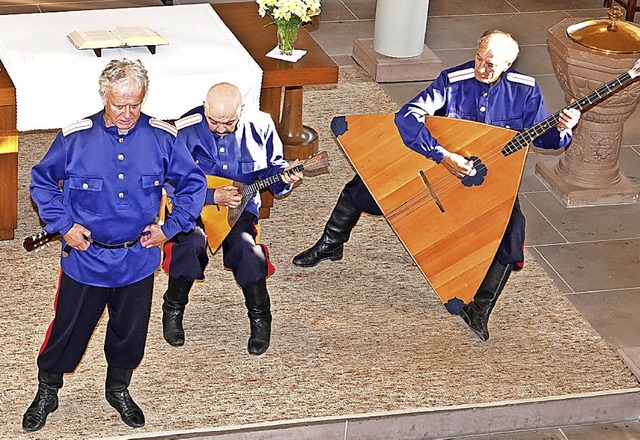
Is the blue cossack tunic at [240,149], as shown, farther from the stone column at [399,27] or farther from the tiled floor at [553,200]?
the stone column at [399,27]

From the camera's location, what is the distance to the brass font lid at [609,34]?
6328mm

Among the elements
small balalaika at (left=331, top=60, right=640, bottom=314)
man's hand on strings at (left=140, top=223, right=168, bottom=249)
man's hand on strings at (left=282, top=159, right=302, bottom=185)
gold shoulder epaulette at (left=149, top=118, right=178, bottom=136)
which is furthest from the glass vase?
man's hand on strings at (left=140, top=223, right=168, bottom=249)

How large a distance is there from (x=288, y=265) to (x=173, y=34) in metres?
1.38

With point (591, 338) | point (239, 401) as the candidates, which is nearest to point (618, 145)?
point (591, 338)

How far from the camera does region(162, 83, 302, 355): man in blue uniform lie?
4.92 metres

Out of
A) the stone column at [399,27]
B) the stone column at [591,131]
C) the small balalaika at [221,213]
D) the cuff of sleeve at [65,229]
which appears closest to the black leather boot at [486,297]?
the small balalaika at [221,213]

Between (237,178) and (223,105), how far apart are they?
0.43 metres

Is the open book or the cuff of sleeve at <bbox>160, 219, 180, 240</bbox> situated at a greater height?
the cuff of sleeve at <bbox>160, 219, 180, 240</bbox>

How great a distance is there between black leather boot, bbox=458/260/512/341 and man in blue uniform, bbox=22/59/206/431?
1595 millimetres

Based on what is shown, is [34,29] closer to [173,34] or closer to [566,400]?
[173,34]

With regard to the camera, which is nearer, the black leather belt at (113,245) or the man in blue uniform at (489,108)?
the black leather belt at (113,245)

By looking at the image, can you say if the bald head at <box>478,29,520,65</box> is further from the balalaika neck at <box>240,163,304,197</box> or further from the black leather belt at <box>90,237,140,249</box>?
the black leather belt at <box>90,237,140,249</box>

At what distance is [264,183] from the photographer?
16.2 ft

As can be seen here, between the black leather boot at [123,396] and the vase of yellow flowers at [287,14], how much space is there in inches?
81.5
